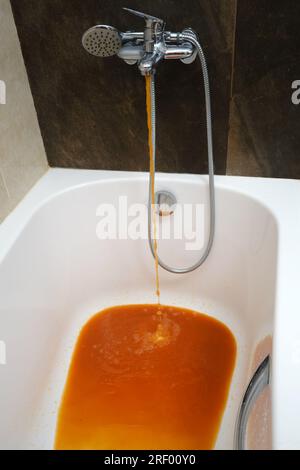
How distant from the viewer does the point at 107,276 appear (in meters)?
1.38

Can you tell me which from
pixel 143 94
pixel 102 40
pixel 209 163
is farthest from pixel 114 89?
pixel 209 163

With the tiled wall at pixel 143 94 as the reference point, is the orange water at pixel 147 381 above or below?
below

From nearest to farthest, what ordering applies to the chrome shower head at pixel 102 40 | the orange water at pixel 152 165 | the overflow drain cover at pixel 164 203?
the chrome shower head at pixel 102 40 → the orange water at pixel 152 165 → the overflow drain cover at pixel 164 203

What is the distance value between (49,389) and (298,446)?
29.7 inches

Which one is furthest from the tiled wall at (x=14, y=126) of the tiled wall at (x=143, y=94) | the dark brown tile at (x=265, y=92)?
the dark brown tile at (x=265, y=92)

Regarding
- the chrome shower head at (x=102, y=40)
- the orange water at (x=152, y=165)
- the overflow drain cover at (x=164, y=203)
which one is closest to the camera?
the chrome shower head at (x=102, y=40)

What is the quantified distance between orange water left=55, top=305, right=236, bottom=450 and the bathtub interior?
36 millimetres

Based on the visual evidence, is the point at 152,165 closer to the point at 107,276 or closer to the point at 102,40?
the point at 102,40

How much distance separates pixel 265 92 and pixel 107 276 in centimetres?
77

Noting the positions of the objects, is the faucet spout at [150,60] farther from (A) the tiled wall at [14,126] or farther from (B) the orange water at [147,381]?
(B) the orange water at [147,381]

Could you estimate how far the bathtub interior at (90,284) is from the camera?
100 centimetres

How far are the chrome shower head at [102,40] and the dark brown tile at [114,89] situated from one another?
0.13 m

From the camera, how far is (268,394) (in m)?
0.70

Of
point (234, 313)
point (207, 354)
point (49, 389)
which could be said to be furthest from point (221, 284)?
point (49, 389)
